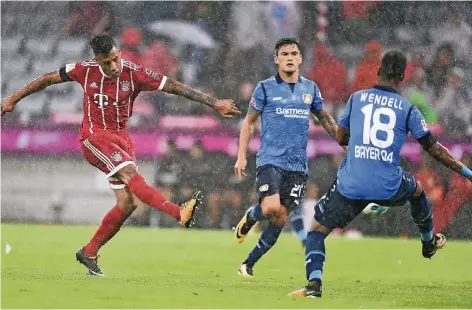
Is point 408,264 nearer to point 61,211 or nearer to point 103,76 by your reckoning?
point 103,76

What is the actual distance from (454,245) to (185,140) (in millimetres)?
5537

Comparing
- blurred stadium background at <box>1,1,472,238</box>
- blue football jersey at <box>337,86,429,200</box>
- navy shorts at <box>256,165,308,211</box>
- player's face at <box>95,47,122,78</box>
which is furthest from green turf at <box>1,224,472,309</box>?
blurred stadium background at <box>1,1,472,238</box>

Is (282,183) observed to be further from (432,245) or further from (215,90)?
(215,90)

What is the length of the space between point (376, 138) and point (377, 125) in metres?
0.10

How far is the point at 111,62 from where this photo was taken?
34.0 feet

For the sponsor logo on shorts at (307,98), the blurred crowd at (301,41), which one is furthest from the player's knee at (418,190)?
the blurred crowd at (301,41)

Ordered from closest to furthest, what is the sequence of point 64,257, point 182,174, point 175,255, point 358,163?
point 358,163
point 64,257
point 175,255
point 182,174

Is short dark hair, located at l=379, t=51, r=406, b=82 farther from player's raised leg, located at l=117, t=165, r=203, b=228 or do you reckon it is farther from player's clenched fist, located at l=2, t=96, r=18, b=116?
player's clenched fist, located at l=2, t=96, r=18, b=116

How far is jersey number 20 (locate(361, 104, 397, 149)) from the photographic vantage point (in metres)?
8.62

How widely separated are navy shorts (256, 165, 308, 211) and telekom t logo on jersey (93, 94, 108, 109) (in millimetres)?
1528

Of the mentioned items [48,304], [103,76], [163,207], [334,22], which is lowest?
[48,304]

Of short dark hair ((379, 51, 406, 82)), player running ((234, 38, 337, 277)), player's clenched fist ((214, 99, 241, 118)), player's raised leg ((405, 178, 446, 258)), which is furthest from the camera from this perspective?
player running ((234, 38, 337, 277))

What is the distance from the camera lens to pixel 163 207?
10.1 m

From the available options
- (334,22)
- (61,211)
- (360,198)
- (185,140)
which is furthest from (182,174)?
(360,198)
